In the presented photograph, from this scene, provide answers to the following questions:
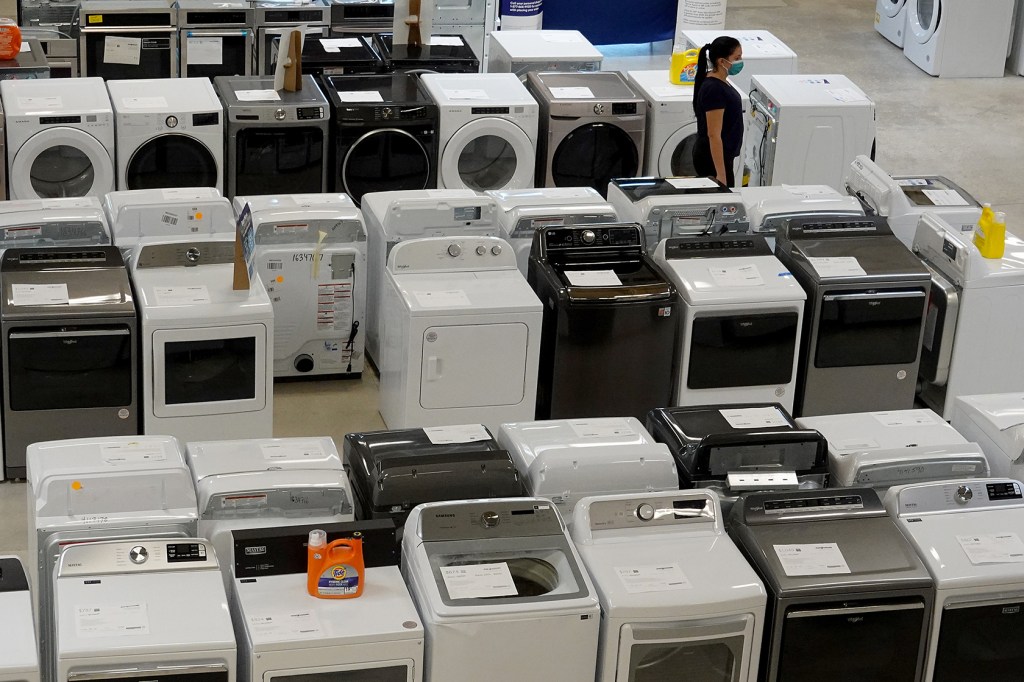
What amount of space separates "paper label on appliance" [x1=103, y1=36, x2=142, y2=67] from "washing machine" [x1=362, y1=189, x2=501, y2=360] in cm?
303

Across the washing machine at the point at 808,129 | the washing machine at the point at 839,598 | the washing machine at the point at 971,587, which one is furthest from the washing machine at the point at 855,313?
the washing machine at the point at 839,598

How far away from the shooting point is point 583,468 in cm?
540

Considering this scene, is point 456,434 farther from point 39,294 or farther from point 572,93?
point 572,93

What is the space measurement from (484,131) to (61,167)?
2.49 m

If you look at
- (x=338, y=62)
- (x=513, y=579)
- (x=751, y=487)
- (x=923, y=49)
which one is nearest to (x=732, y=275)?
(x=751, y=487)

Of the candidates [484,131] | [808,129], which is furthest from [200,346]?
[808,129]

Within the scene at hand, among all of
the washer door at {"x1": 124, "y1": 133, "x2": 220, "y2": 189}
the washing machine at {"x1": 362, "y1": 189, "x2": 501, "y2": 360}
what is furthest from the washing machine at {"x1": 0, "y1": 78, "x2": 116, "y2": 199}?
the washing machine at {"x1": 362, "y1": 189, "x2": 501, "y2": 360}

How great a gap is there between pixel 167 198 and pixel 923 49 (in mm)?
8789

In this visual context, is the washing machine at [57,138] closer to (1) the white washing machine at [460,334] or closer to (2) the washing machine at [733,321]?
(1) the white washing machine at [460,334]

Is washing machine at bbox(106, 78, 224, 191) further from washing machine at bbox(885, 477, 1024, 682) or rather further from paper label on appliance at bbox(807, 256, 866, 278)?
washing machine at bbox(885, 477, 1024, 682)

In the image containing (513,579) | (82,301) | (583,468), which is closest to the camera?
(513,579)

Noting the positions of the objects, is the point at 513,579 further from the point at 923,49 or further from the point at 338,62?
the point at 923,49

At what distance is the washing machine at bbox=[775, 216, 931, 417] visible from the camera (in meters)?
7.29

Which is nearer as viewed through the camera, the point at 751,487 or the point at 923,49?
the point at 751,487
